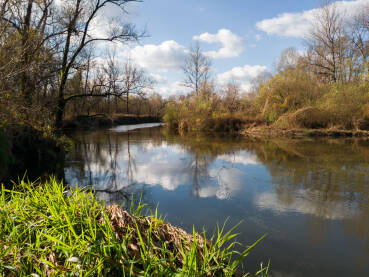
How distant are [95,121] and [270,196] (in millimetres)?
25337

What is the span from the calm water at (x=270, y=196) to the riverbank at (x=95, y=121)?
320 inches

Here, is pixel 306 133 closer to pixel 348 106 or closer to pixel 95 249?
pixel 348 106

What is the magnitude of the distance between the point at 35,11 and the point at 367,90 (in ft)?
67.2

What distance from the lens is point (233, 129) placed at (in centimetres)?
2150

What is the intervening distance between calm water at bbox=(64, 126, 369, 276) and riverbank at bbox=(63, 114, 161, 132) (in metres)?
8.13

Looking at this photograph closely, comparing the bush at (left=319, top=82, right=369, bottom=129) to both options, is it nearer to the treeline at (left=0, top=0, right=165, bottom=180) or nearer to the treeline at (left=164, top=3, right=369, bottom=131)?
the treeline at (left=164, top=3, right=369, bottom=131)

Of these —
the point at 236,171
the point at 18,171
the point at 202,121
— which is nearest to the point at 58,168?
the point at 18,171

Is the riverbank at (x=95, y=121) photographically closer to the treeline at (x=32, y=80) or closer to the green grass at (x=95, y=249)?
the treeline at (x=32, y=80)

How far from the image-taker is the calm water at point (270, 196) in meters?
3.10

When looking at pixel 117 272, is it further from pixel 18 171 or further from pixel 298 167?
pixel 298 167

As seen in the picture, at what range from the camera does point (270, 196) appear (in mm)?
5219

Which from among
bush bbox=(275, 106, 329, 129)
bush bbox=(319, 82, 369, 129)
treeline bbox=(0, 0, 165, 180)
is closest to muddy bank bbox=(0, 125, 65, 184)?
treeline bbox=(0, 0, 165, 180)

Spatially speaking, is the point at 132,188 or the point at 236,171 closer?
the point at 132,188

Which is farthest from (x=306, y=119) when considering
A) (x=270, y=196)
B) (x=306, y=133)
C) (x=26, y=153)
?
(x=26, y=153)
